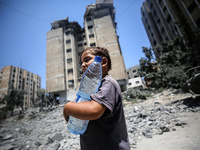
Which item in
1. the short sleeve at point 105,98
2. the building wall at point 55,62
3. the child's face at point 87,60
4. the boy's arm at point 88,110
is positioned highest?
the building wall at point 55,62

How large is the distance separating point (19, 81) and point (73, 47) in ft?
116

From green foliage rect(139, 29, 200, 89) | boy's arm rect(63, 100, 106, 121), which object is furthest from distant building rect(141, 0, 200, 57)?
boy's arm rect(63, 100, 106, 121)

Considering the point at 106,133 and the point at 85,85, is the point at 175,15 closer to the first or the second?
the point at 85,85

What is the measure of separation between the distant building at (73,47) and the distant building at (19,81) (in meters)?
23.6

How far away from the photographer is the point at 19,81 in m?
42.2

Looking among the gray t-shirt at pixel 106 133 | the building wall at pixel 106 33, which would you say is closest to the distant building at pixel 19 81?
the building wall at pixel 106 33

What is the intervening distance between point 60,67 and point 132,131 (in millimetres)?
23262

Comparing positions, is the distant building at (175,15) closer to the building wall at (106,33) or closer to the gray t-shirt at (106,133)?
the building wall at (106,33)

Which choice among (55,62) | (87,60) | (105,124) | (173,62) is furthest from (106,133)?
(55,62)

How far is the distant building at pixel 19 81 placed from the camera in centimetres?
3662

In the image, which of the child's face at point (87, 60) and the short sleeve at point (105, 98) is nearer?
the short sleeve at point (105, 98)

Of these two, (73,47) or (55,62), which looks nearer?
(55,62)

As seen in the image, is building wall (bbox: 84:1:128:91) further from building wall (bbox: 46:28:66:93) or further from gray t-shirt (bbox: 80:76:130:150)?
gray t-shirt (bbox: 80:76:130:150)

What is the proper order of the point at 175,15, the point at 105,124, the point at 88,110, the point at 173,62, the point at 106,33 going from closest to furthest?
the point at 88,110
the point at 105,124
the point at 173,62
the point at 175,15
the point at 106,33
